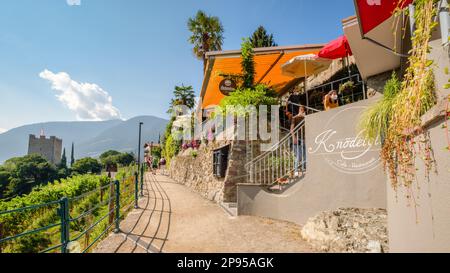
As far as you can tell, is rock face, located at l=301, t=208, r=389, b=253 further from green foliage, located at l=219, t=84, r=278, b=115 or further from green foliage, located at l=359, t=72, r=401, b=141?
green foliage, located at l=219, t=84, r=278, b=115

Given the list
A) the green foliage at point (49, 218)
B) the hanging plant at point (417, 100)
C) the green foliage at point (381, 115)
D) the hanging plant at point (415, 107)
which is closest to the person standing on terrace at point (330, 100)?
the green foliage at point (381, 115)

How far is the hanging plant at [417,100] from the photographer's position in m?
1.95

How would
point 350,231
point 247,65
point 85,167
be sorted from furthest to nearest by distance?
1. point 85,167
2. point 247,65
3. point 350,231

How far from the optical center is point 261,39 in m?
22.6

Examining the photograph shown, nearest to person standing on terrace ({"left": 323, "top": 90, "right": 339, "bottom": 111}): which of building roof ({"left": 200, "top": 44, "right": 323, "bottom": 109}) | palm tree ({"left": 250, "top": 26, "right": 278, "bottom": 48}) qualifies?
building roof ({"left": 200, "top": 44, "right": 323, "bottom": 109})

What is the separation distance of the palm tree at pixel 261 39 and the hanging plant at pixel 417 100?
2135 centimetres

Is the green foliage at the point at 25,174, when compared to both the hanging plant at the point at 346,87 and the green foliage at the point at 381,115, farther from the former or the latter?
the green foliage at the point at 381,115

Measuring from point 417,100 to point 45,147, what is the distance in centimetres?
14913

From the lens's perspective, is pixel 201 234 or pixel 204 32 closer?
pixel 201 234

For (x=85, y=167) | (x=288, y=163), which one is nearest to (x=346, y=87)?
(x=288, y=163)

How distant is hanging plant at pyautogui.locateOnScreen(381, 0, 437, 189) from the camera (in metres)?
1.95

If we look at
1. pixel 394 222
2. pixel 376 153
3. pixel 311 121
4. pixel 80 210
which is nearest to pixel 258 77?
pixel 311 121

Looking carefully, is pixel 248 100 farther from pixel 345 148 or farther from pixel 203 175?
pixel 203 175
